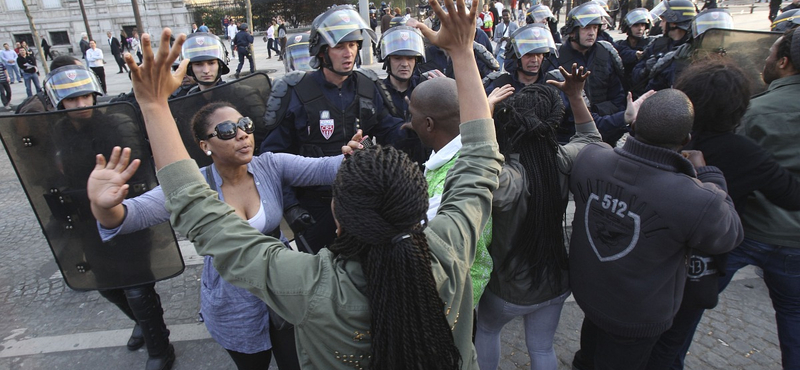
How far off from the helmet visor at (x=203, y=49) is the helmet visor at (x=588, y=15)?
3.83 m

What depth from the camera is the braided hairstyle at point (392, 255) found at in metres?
1.16

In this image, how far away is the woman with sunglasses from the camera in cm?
207

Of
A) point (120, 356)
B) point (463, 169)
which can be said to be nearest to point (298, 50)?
point (120, 356)

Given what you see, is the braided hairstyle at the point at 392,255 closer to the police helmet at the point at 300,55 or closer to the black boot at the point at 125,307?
the black boot at the point at 125,307

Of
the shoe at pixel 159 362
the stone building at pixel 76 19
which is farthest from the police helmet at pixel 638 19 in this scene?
the stone building at pixel 76 19

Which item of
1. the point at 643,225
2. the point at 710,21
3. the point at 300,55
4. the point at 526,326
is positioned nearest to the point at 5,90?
the point at 300,55

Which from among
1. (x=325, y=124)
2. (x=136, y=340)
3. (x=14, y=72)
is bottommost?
(x=14, y=72)

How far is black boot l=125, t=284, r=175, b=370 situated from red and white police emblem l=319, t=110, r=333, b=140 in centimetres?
149

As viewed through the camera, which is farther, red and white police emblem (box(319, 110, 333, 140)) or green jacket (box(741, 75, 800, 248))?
red and white police emblem (box(319, 110, 333, 140))

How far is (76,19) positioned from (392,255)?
33.7m

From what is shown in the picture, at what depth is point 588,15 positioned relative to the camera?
514 centimetres

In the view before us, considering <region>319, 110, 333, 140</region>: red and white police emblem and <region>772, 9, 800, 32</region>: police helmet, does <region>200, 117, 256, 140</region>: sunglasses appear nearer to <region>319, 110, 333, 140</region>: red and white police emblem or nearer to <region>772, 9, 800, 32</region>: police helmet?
<region>319, 110, 333, 140</region>: red and white police emblem

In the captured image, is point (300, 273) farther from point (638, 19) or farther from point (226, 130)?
point (638, 19)

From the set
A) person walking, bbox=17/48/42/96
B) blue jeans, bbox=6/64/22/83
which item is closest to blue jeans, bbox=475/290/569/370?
person walking, bbox=17/48/42/96
